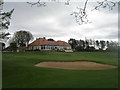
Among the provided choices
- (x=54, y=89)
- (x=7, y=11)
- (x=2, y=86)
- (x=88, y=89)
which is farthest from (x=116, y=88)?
(x=7, y=11)

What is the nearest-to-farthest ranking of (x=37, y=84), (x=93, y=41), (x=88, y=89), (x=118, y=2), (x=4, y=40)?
1. (x=118, y=2)
2. (x=88, y=89)
3. (x=37, y=84)
4. (x=4, y=40)
5. (x=93, y=41)

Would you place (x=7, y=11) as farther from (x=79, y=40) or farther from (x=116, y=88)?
(x=79, y=40)

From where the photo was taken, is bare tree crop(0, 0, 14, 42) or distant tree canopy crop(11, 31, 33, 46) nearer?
bare tree crop(0, 0, 14, 42)

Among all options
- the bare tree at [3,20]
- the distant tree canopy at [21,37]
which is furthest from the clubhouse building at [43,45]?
the bare tree at [3,20]

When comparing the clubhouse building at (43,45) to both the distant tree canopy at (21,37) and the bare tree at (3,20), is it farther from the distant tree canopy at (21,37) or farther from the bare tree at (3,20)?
the bare tree at (3,20)

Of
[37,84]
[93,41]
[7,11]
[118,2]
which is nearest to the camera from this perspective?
[118,2]

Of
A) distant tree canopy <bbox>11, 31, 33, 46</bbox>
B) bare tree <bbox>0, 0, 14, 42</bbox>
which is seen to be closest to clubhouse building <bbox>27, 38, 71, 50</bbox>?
distant tree canopy <bbox>11, 31, 33, 46</bbox>

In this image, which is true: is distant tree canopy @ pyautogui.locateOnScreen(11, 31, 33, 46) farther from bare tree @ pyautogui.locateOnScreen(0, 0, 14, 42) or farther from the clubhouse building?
bare tree @ pyautogui.locateOnScreen(0, 0, 14, 42)

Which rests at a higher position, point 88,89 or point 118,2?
point 118,2

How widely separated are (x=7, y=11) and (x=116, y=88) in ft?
71.0

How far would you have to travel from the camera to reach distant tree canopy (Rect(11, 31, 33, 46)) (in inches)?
3088

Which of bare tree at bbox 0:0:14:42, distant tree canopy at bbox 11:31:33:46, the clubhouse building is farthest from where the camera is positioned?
the clubhouse building

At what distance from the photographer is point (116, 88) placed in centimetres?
1032

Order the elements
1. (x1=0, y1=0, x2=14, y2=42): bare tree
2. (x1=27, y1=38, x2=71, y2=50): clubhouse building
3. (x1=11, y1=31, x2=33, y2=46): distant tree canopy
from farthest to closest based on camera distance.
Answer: (x1=27, y1=38, x2=71, y2=50): clubhouse building, (x1=11, y1=31, x2=33, y2=46): distant tree canopy, (x1=0, y1=0, x2=14, y2=42): bare tree
